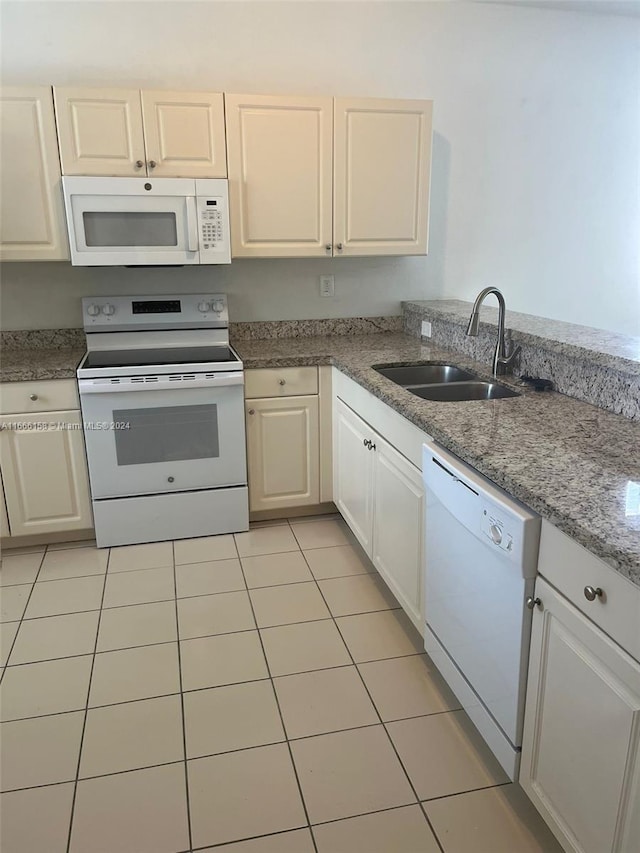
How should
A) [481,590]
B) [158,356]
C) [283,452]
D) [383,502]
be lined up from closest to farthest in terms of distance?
[481,590] → [383,502] → [158,356] → [283,452]

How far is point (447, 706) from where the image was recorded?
6.39ft

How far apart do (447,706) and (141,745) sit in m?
0.92

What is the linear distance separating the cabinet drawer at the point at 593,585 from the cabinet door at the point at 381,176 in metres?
2.10

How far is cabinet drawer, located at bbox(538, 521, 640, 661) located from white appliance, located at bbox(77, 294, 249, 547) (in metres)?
1.86

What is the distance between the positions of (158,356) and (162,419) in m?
0.32

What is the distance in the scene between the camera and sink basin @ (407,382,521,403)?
2.42m

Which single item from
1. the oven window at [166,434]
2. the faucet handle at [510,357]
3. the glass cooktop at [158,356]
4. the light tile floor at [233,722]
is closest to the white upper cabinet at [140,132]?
the glass cooktop at [158,356]

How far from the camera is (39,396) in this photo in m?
2.75

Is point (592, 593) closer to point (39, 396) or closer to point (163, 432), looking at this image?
point (163, 432)

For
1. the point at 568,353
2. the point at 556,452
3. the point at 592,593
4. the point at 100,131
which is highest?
the point at 100,131

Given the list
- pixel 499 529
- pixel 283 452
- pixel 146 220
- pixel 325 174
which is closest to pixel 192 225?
pixel 146 220

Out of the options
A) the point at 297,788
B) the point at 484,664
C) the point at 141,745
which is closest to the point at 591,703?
the point at 484,664

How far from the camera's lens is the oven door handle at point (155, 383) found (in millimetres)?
2736

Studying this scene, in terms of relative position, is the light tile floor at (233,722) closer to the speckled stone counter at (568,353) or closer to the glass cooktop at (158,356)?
the glass cooktop at (158,356)
